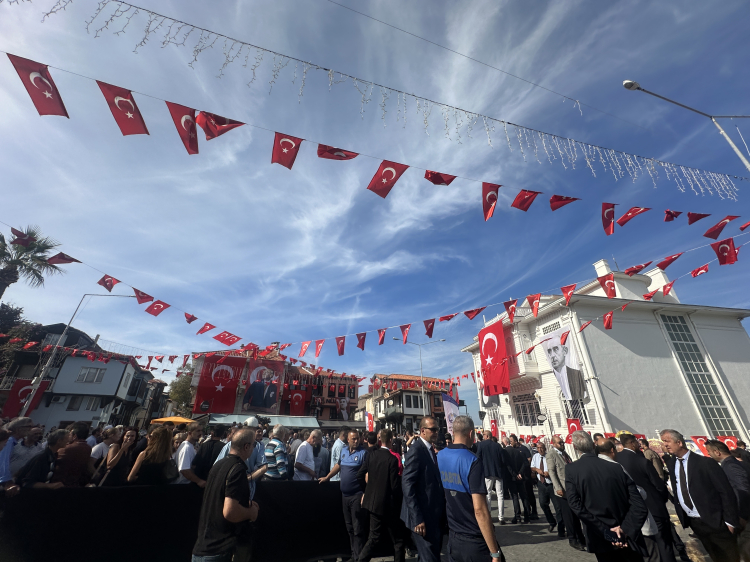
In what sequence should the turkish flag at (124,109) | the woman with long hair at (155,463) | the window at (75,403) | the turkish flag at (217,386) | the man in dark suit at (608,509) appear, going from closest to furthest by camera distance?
the man in dark suit at (608,509) < the woman with long hair at (155,463) < the turkish flag at (124,109) < the window at (75,403) < the turkish flag at (217,386)

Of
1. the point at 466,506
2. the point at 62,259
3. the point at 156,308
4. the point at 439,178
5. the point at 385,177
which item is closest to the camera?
the point at 466,506

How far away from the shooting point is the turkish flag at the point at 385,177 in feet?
21.0

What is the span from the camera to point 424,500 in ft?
11.7

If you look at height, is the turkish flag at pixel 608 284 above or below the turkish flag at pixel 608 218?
above

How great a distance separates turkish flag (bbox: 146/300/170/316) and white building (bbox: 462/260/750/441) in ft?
67.4

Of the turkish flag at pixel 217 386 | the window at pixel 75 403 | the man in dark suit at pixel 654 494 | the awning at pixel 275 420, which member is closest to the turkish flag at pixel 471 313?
the man in dark suit at pixel 654 494

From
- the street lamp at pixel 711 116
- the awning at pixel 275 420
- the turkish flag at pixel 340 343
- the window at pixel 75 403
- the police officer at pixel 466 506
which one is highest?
the street lamp at pixel 711 116

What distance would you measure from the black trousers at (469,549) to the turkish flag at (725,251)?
12.0 metres

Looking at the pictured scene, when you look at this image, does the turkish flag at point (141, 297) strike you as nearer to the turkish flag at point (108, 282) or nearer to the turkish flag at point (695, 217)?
the turkish flag at point (108, 282)

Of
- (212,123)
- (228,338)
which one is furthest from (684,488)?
(228,338)

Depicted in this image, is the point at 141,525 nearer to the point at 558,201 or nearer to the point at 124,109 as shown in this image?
the point at 124,109

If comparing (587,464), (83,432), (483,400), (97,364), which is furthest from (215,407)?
(587,464)

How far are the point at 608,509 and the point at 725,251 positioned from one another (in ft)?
36.5

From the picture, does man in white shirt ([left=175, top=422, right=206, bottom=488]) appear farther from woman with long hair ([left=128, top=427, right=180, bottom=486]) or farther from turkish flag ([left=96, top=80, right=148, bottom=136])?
turkish flag ([left=96, top=80, right=148, bottom=136])
